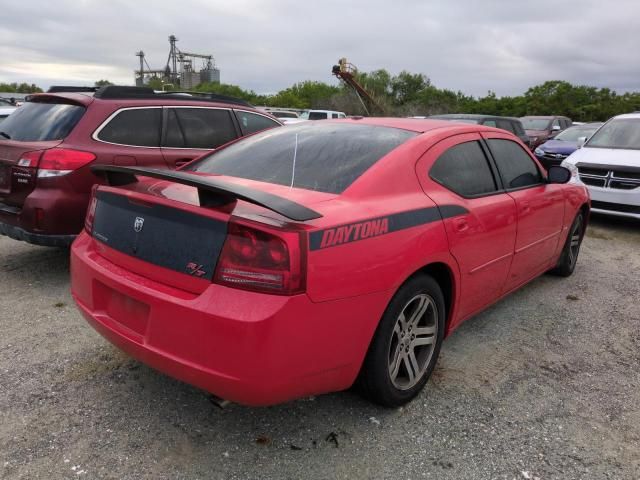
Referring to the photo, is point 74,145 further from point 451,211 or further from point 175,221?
point 451,211

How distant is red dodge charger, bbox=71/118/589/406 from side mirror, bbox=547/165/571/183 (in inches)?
40.5

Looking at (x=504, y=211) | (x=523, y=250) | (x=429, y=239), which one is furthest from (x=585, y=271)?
(x=429, y=239)

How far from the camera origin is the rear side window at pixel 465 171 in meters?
3.13

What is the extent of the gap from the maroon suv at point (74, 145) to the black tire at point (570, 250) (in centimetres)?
378

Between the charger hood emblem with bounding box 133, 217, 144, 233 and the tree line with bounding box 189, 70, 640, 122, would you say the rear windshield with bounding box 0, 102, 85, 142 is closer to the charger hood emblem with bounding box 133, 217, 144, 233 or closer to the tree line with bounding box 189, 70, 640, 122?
the charger hood emblem with bounding box 133, 217, 144, 233

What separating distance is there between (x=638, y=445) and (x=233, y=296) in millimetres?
2168

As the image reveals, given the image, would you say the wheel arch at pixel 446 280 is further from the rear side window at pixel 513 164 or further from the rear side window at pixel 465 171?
the rear side window at pixel 513 164

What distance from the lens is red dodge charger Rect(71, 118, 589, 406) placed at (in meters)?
2.12

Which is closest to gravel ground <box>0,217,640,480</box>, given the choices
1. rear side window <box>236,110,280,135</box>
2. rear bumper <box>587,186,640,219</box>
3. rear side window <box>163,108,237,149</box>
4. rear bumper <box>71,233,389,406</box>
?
rear bumper <box>71,233,389,406</box>

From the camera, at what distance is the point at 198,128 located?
5523 mm

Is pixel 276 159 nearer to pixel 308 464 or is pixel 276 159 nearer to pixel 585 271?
pixel 308 464

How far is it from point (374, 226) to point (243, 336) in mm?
815

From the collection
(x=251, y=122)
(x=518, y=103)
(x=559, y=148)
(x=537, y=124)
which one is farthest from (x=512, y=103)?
(x=251, y=122)

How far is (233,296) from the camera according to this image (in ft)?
6.98
